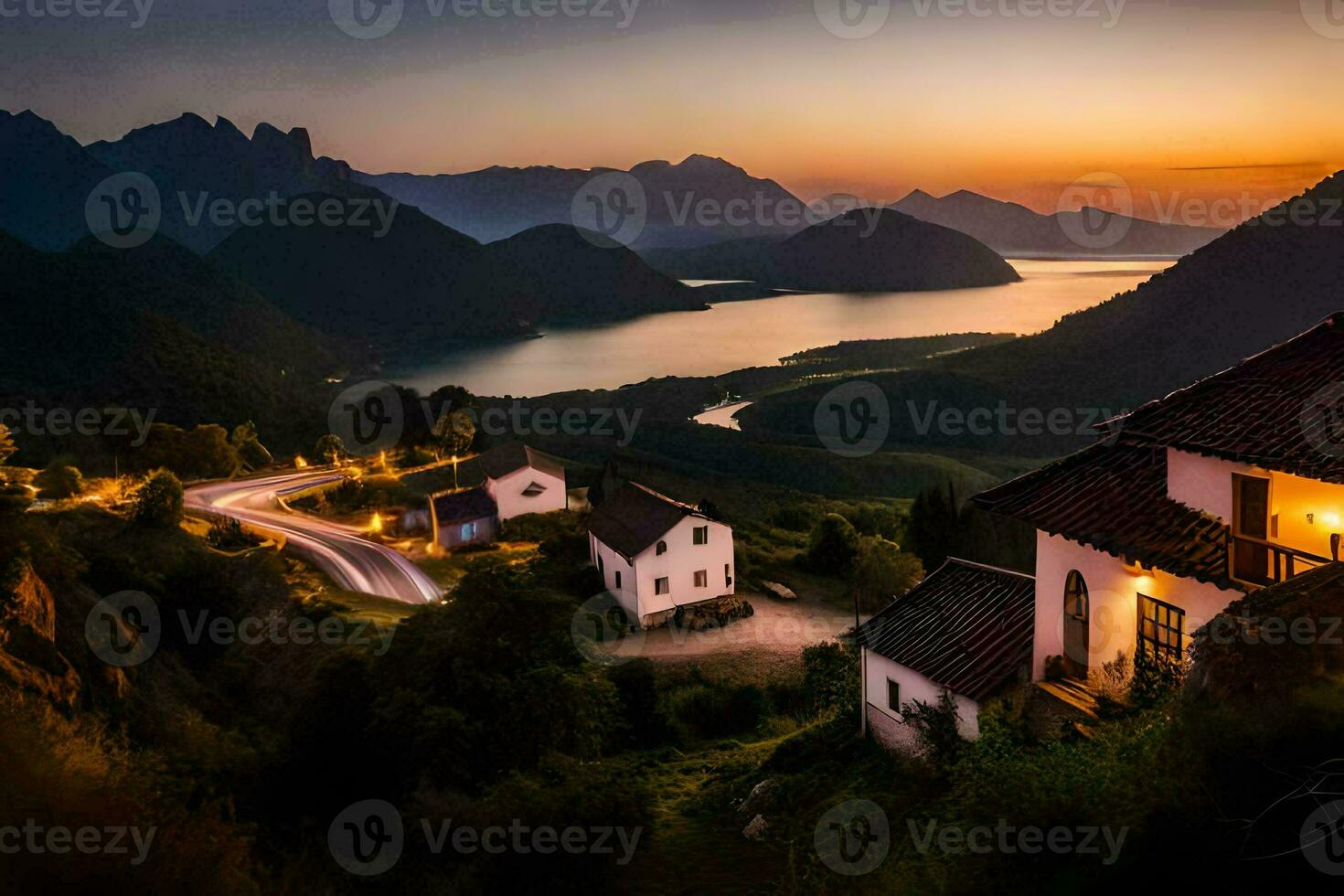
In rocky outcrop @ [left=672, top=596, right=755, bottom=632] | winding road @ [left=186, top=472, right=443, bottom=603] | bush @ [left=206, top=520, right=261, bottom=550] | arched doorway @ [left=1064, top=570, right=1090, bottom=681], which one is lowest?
rocky outcrop @ [left=672, top=596, right=755, bottom=632]

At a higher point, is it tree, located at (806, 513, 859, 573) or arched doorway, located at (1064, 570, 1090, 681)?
arched doorway, located at (1064, 570, 1090, 681)

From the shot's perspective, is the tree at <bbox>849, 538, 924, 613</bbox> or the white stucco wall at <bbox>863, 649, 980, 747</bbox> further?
the tree at <bbox>849, 538, 924, 613</bbox>

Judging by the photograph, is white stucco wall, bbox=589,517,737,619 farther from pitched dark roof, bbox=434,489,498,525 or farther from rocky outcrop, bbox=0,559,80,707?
rocky outcrop, bbox=0,559,80,707

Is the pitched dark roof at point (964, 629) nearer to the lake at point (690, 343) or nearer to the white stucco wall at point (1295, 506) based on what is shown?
the white stucco wall at point (1295, 506)

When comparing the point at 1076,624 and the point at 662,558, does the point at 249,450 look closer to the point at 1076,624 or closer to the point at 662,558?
the point at 662,558

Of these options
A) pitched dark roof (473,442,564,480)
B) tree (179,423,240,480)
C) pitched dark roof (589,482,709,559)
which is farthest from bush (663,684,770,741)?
tree (179,423,240,480)

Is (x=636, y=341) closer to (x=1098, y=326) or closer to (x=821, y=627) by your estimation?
(x=1098, y=326)
